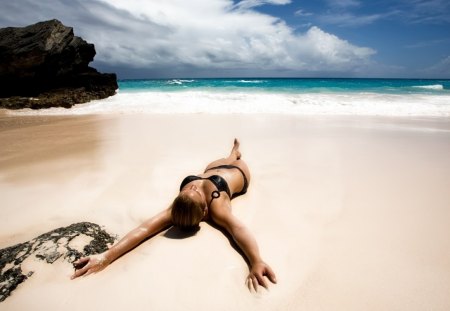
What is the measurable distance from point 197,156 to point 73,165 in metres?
2.05

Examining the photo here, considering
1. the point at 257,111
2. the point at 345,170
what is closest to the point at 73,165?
the point at 345,170

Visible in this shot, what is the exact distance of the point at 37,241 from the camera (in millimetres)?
2320

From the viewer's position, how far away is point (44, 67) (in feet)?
54.0

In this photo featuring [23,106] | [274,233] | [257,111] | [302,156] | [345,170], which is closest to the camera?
[274,233]

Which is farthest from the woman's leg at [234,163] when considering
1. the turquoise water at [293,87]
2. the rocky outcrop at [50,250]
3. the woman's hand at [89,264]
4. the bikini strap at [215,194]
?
the turquoise water at [293,87]

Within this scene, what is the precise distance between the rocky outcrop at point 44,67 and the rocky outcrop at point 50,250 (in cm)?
1300

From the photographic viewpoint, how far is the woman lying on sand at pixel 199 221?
223 cm

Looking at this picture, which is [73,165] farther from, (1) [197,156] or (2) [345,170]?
(2) [345,170]

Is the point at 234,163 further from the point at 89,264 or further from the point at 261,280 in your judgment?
the point at 89,264

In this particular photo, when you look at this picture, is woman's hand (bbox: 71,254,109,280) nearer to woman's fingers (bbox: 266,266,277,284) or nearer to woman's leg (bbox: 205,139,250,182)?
woman's fingers (bbox: 266,266,277,284)

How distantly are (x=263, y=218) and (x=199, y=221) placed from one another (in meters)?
0.73

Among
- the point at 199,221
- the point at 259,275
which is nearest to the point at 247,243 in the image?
the point at 259,275

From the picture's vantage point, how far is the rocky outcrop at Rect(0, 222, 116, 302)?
204 cm

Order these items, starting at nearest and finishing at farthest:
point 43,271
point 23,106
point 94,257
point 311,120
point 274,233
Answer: point 43,271 → point 94,257 → point 274,233 → point 311,120 → point 23,106
